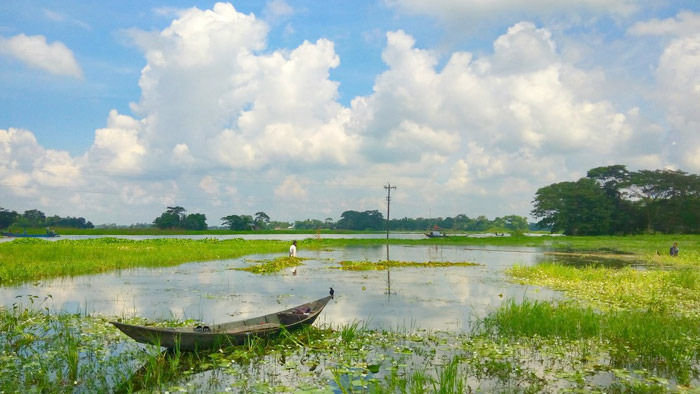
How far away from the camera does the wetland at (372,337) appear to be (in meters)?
8.51

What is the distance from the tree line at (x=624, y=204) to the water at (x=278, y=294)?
6682cm

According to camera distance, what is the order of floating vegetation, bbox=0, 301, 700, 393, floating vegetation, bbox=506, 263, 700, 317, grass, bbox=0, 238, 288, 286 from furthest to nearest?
grass, bbox=0, 238, 288, 286, floating vegetation, bbox=506, 263, 700, 317, floating vegetation, bbox=0, 301, 700, 393

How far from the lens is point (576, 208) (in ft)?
281

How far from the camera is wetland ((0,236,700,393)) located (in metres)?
8.51

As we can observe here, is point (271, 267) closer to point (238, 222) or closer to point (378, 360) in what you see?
point (378, 360)

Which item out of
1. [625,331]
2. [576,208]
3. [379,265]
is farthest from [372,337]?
[576,208]

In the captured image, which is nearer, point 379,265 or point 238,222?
point 379,265

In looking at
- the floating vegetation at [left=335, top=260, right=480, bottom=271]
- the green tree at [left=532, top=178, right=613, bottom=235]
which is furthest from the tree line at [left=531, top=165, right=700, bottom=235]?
the floating vegetation at [left=335, top=260, right=480, bottom=271]

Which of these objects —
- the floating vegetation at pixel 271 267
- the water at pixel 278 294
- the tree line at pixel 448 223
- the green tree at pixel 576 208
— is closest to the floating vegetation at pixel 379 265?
the water at pixel 278 294

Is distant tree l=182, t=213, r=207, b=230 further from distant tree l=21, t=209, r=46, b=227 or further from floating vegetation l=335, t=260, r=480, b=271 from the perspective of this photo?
floating vegetation l=335, t=260, r=480, b=271

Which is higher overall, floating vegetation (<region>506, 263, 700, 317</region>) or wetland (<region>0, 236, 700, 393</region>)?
floating vegetation (<region>506, 263, 700, 317</region>)

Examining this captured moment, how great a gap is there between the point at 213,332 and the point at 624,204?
3717 inches

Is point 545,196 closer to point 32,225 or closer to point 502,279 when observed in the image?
point 502,279

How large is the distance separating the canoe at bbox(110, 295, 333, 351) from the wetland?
25 cm
